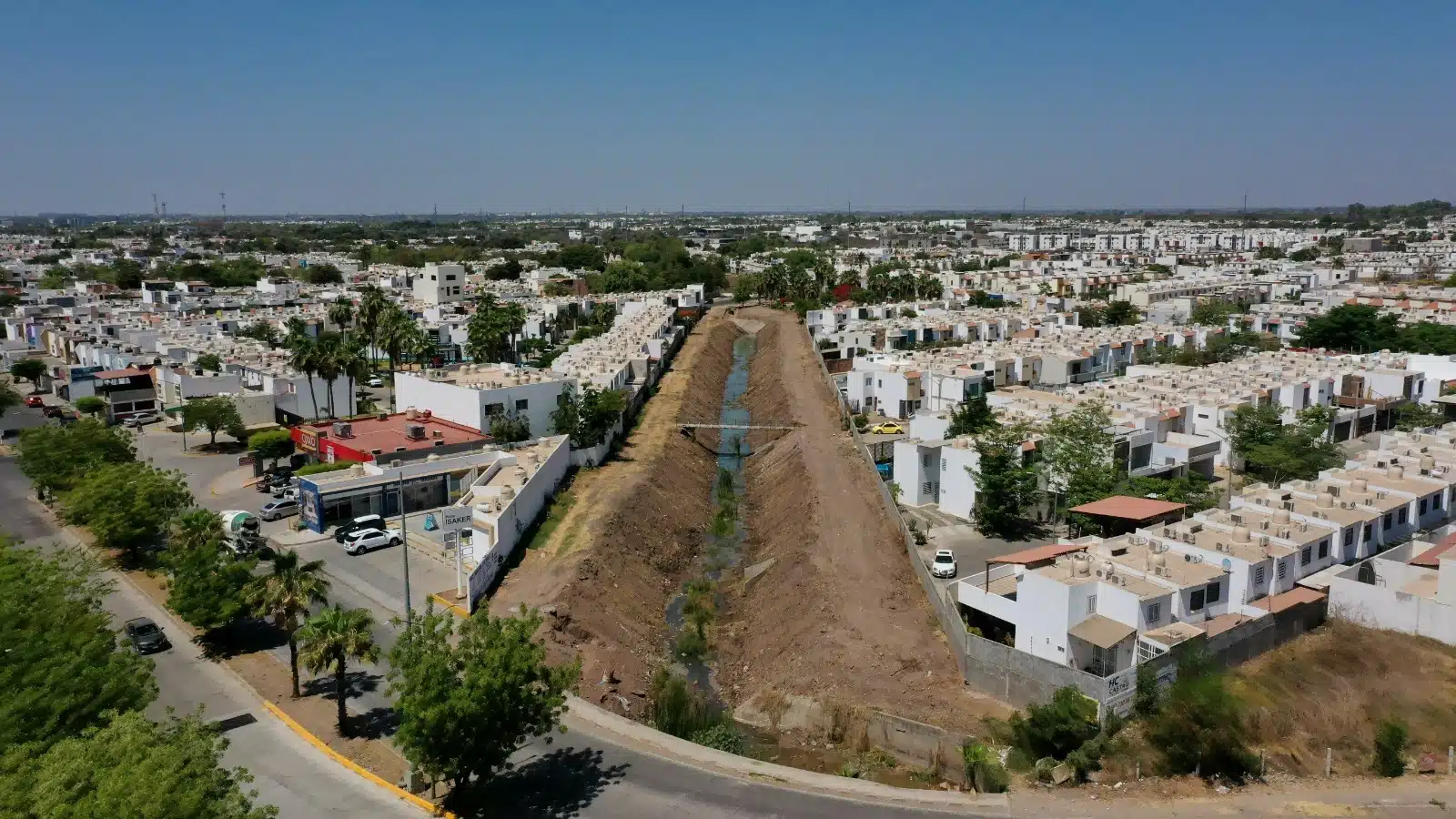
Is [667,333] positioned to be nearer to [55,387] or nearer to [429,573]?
[55,387]

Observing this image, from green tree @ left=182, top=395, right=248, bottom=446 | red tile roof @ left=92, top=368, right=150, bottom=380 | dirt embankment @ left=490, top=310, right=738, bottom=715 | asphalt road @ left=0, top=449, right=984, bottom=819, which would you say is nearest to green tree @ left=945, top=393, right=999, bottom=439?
dirt embankment @ left=490, top=310, right=738, bottom=715

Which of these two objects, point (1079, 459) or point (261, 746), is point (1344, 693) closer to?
point (1079, 459)

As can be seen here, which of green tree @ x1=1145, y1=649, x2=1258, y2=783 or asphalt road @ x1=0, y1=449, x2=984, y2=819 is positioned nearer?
asphalt road @ x1=0, y1=449, x2=984, y2=819

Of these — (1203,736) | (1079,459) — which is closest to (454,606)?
(1203,736)

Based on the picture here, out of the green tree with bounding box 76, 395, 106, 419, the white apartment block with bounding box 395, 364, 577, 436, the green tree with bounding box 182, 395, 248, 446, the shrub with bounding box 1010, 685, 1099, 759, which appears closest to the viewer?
the shrub with bounding box 1010, 685, 1099, 759

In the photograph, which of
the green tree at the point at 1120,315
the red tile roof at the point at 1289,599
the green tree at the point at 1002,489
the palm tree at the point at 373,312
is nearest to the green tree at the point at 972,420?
the green tree at the point at 1002,489

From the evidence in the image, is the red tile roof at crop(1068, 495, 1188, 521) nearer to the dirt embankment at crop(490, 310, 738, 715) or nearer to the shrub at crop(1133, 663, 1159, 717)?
the shrub at crop(1133, 663, 1159, 717)
